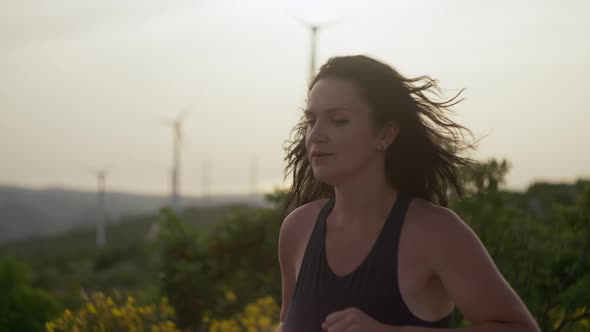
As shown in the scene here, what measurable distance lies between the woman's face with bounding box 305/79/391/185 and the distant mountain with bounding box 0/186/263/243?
149015mm

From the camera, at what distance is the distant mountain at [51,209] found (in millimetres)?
162625

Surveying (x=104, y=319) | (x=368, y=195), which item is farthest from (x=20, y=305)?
(x=368, y=195)

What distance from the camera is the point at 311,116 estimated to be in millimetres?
2924

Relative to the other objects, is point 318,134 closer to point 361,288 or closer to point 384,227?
point 384,227

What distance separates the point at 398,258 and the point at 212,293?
8.13 metres

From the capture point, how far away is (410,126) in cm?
304

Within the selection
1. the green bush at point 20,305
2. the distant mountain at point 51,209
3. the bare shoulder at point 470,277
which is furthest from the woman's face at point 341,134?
the distant mountain at point 51,209

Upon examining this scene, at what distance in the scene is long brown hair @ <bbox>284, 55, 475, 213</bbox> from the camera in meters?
2.92

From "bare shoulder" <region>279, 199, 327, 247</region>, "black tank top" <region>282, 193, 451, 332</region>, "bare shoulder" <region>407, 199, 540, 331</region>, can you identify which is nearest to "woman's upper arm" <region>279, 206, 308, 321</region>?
"bare shoulder" <region>279, 199, 327, 247</region>

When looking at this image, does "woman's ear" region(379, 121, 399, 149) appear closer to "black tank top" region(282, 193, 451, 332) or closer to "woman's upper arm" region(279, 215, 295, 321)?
"black tank top" region(282, 193, 451, 332)

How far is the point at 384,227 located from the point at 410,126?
45 centimetres

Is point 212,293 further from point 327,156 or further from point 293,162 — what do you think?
point 327,156

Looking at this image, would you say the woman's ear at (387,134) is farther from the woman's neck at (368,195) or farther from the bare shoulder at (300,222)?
the bare shoulder at (300,222)

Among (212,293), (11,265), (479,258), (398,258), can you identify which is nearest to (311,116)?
(398,258)
